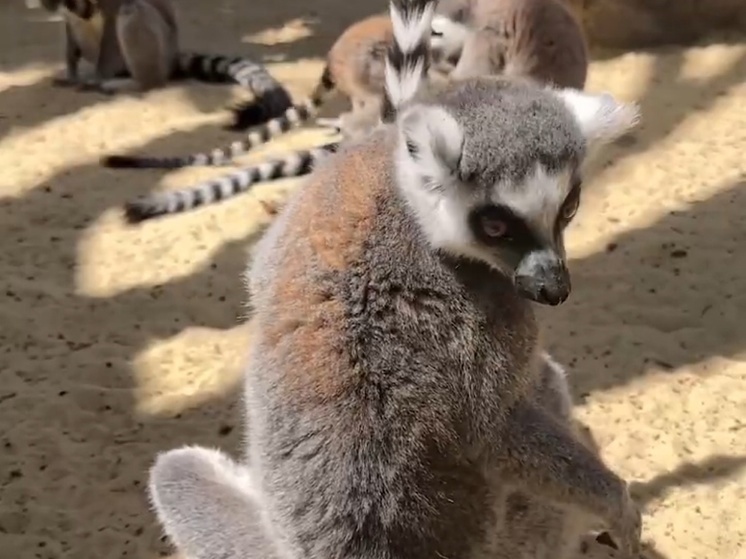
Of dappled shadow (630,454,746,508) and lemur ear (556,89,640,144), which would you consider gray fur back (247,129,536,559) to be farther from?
dappled shadow (630,454,746,508)

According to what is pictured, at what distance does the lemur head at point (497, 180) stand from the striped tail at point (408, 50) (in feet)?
1.13

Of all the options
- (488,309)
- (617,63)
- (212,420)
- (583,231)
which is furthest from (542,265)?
(617,63)

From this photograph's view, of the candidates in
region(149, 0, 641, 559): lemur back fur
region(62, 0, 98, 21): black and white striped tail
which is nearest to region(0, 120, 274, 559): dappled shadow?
region(149, 0, 641, 559): lemur back fur

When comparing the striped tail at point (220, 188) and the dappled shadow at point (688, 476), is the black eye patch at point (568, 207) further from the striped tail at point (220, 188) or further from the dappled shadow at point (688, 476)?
the striped tail at point (220, 188)

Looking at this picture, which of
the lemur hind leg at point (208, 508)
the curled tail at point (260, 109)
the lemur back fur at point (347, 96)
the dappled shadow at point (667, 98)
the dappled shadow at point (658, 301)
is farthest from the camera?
the curled tail at point (260, 109)

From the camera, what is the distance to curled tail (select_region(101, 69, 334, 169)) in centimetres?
661

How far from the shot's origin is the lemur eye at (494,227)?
2.45 m

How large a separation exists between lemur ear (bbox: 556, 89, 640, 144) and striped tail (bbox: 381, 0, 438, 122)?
0.46m

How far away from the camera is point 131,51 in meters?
8.62

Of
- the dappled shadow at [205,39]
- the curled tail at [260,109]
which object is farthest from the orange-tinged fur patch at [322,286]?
the dappled shadow at [205,39]

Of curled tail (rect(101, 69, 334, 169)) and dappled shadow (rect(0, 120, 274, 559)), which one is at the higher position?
curled tail (rect(101, 69, 334, 169))

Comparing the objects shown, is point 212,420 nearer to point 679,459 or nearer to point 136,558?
point 136,558

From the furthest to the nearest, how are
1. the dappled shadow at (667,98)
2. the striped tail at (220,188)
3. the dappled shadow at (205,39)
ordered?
1. the dappled shadow at (205,39)
2. the dappled shadow at (667,98)
3. the striped tail at (220,188)

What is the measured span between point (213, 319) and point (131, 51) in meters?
4.57
